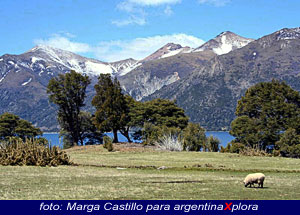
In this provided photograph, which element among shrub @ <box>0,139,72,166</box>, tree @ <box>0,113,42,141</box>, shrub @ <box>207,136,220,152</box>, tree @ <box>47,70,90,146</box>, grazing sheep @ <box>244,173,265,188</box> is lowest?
shrub @ <box>207,136,220,152</box>

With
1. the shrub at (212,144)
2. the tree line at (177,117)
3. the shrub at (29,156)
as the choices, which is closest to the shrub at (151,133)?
the tree line at (177,117)

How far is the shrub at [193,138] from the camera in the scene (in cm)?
5175

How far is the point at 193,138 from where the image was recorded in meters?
52.8

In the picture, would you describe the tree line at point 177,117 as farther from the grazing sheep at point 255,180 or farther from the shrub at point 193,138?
the grazing sheep at point 255,180

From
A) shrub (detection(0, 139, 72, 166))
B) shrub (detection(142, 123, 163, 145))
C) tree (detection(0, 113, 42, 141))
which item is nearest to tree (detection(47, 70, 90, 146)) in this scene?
shrub (detection(142, 123, 163, 145))

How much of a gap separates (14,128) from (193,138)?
31.5m

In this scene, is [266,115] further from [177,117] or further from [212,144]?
[177,117]

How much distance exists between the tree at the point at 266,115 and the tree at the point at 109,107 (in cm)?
1534

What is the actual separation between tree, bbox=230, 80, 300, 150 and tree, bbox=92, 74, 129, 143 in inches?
604

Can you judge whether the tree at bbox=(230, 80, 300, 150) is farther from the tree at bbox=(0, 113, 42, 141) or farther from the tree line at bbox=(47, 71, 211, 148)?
the tree at bbox=(0, 113, 42, 141)

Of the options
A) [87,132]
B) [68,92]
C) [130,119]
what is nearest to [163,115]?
[130,119]

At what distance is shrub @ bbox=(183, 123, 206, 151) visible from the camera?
51750mm

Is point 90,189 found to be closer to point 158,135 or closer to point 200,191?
point 200,191
